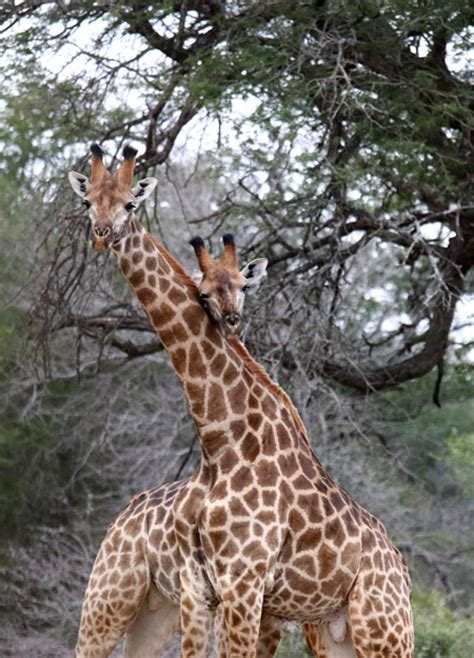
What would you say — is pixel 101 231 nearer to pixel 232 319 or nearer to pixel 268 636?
pixel 232 319

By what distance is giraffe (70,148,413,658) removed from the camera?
6.27 metres

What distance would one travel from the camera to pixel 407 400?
1722cm

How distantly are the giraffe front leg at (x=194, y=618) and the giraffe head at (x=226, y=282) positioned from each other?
1142mm

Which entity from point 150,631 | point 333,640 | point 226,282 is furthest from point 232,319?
point 150,631

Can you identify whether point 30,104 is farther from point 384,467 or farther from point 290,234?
point 384,467

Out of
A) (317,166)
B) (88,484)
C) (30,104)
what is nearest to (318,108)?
(317,166)

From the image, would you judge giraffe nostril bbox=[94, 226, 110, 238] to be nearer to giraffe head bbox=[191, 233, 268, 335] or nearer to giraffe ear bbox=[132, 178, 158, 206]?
giraffe ear bbox=[132, 178, 158, 206]

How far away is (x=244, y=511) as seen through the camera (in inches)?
248

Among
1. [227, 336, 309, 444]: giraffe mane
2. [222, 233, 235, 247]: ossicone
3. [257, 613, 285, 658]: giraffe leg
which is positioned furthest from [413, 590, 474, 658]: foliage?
[222, 233, 235, 247]: ossicone

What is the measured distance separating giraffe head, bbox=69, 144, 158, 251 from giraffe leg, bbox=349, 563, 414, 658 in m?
1.94

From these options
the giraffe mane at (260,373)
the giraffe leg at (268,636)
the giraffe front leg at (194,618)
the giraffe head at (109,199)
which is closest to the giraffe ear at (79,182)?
the giraffe head at (109,199)

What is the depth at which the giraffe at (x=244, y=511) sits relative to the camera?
6266mm

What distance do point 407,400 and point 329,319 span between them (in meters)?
6.06

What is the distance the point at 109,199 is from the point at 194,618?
6.17 ft
